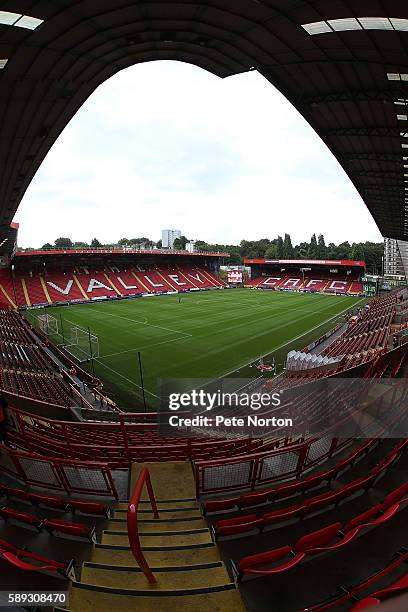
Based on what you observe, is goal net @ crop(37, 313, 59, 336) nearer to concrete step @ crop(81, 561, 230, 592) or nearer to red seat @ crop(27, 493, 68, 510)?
red seat @ crop(27, 493, 68, 510)

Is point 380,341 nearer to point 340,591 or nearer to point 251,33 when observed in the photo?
point 251,33

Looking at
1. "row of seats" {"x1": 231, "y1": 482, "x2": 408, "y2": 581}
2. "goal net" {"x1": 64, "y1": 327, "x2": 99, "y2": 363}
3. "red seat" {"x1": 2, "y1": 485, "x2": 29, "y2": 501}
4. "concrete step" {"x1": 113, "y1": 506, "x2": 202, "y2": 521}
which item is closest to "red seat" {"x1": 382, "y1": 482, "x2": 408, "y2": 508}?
"row of seats" {"x1": 231, "y1": 482, "x2": 408, "y2": 581}

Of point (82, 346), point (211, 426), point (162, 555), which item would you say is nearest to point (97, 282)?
Answer: point (82, 346)

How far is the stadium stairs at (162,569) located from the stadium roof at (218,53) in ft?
29.7

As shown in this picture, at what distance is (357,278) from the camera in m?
64.5

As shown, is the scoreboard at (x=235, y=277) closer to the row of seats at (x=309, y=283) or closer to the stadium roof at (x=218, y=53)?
the row of seats at (x=309, y=283)

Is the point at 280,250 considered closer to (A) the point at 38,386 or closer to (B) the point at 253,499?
(A) the point at 38,386

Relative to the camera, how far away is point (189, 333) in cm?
2862

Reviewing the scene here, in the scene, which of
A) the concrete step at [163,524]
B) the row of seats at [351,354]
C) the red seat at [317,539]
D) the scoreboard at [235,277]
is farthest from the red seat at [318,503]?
the scoreboard at [235,277]

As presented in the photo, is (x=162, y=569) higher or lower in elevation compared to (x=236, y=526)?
lower

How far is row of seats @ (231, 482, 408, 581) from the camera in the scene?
310 centimetres

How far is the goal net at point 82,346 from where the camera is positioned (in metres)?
22.4

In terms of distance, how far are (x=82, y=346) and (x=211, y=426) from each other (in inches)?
705

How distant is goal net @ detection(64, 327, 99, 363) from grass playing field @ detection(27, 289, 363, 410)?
54cm
